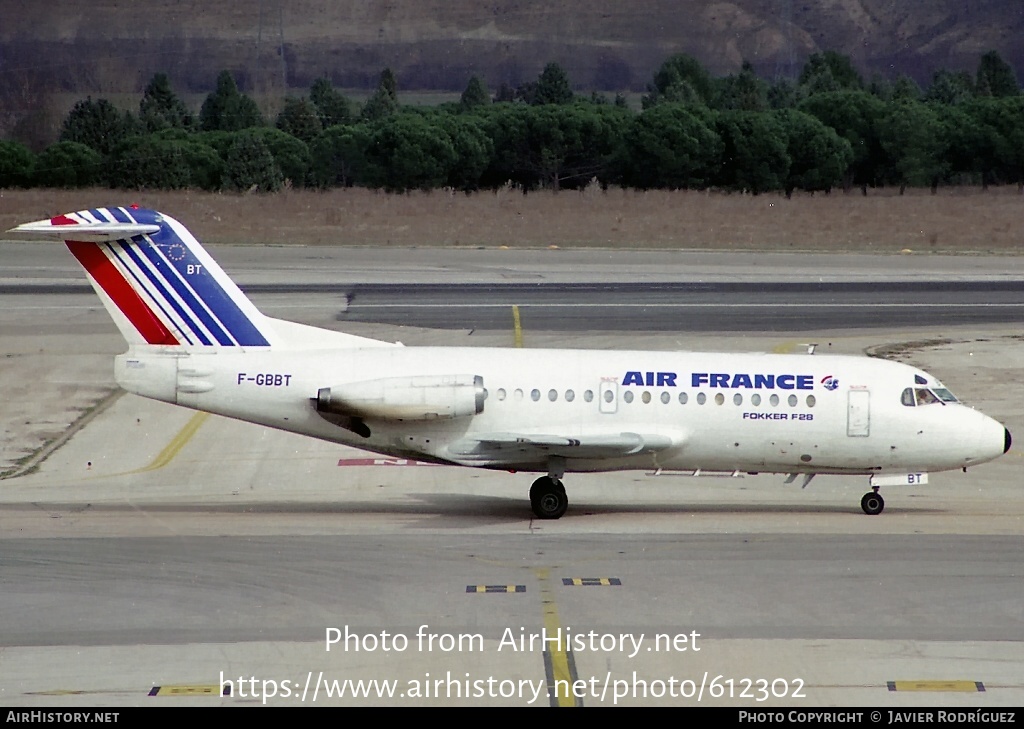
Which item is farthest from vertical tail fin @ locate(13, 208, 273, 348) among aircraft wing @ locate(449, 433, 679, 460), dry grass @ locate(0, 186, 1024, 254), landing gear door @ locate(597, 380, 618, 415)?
dry grass @ locate(0, 186, 1024, 254)

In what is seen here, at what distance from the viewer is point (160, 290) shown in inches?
1036

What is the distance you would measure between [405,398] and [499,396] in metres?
1.75

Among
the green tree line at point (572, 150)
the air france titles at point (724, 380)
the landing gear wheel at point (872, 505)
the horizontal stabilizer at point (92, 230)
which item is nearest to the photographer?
the horizontal stabilizer at point (92, 230)

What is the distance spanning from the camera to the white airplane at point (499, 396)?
26.1 m

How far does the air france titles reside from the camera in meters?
26.5

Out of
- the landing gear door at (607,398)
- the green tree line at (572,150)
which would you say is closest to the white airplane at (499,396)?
the landing gear door at (607,398)

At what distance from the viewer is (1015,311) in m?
53.2

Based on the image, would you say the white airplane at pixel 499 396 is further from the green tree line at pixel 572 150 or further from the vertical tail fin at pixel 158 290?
the green tree line at pixel 572 150

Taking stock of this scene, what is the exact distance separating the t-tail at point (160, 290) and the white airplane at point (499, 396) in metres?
0.03

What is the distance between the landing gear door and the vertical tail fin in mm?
6220

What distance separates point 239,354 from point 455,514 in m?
4.89

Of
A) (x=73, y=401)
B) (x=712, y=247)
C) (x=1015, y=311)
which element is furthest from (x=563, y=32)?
(x=73, y=401)

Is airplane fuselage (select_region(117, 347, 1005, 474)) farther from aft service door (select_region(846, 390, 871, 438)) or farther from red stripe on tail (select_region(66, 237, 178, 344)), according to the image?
red stripe on tail (select_region(66, 237, 178, 344))

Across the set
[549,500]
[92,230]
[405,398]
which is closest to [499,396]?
[405,398]
